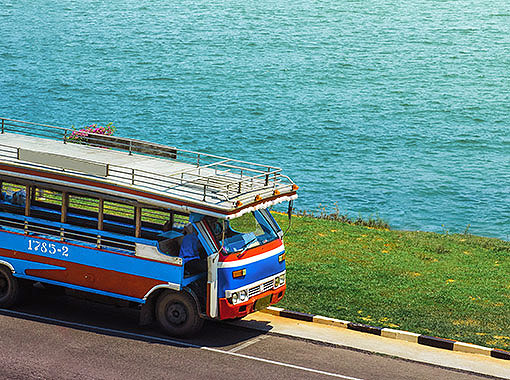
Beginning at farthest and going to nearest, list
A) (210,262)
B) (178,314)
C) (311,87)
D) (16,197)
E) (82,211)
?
(311,87)
(16,197)
(82,211)
(178,314)
(210,262)

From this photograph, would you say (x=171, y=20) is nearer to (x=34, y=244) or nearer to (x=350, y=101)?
(x=350, y=101)

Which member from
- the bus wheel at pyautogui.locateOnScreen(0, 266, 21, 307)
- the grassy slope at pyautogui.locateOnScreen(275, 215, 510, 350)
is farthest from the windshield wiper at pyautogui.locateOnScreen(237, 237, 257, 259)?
the bus wheel at pyautogui.locateOnScreen(0, 266, 21, 307)

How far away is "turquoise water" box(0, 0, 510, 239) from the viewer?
43250mm

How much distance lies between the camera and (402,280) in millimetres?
17859

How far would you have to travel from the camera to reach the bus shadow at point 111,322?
14.1 metres

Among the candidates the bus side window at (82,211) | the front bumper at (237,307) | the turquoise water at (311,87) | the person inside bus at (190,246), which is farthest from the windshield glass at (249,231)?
the turquoise water at (311,87)

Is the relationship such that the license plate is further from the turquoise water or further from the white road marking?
the turquoise water

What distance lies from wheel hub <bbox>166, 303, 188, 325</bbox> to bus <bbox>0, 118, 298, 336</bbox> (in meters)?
0.02

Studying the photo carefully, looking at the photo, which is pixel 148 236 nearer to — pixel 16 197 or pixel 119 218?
pixel 119 218

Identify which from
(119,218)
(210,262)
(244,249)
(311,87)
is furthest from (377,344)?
(311,87)

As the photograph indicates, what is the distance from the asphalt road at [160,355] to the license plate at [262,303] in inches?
21.9

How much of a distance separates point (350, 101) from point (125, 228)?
4478 centimetres

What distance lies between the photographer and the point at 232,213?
13.1 metres

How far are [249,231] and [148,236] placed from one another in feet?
5.93
